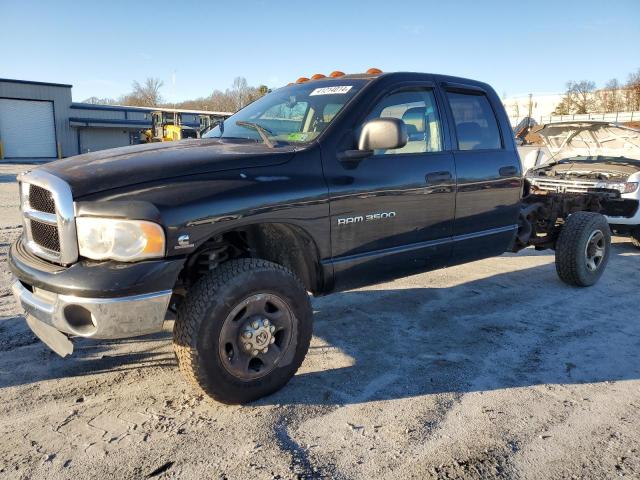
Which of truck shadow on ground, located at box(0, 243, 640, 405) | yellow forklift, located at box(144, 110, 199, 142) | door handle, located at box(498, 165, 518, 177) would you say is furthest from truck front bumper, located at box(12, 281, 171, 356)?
yellow forklift, located at box(144, 110, 199, 142)

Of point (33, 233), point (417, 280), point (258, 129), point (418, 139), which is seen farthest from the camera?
point (417, 280)

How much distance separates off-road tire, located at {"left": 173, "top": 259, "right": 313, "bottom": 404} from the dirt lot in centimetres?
16

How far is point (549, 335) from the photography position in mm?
4152

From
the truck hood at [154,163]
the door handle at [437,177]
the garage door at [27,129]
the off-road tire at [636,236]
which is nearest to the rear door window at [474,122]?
the door handle at [437,177]

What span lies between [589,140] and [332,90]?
592 cm

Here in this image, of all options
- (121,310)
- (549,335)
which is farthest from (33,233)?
(549,335)

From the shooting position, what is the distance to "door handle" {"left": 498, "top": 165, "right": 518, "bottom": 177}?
443cm

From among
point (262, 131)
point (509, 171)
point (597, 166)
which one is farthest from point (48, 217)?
point (597, 166)

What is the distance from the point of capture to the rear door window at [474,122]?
420 cm

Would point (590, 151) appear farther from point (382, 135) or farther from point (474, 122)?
point (382, 135)

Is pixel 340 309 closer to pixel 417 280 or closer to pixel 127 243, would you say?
pixel 417 280

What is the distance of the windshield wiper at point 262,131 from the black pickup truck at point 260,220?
0.04 ft

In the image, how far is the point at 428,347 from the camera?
386 centimetres

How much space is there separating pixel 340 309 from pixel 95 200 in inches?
104
